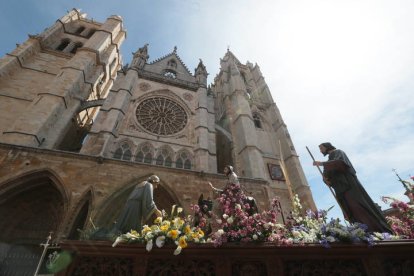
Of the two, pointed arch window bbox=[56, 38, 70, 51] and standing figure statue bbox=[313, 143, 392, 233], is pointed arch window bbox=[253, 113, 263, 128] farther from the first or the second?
pointed arch window bbox=[56, 38, 70, 51]

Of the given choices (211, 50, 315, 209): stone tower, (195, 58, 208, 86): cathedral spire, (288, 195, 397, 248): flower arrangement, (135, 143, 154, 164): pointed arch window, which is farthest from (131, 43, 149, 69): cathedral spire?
(288, 195, 397, 248): flower arrangement

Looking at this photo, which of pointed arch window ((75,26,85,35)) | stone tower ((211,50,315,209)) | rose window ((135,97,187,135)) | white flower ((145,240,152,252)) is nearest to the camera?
white flower ((145,240,152,252))

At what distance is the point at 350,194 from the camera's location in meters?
3.71

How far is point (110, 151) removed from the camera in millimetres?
12422

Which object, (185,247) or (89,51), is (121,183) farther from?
(89,51)

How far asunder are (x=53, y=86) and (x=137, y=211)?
14.0 metres

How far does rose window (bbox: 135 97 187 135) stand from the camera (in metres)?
15.8

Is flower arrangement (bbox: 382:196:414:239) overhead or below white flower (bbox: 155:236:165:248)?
overhead

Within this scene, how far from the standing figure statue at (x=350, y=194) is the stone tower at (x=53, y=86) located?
12826mm

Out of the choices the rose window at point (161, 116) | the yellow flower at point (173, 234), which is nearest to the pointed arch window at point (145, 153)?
the rose window at point (161, 116)

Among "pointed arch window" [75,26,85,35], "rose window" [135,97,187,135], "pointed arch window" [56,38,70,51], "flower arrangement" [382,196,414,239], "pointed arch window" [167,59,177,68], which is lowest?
"flower arrangement" [382,196,414,239]

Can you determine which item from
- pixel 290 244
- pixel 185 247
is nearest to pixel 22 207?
pixel 185 247

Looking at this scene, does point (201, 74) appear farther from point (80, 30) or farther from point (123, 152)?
point (80, 30)

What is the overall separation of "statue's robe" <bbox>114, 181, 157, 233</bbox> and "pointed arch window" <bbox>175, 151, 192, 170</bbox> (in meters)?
10.2
